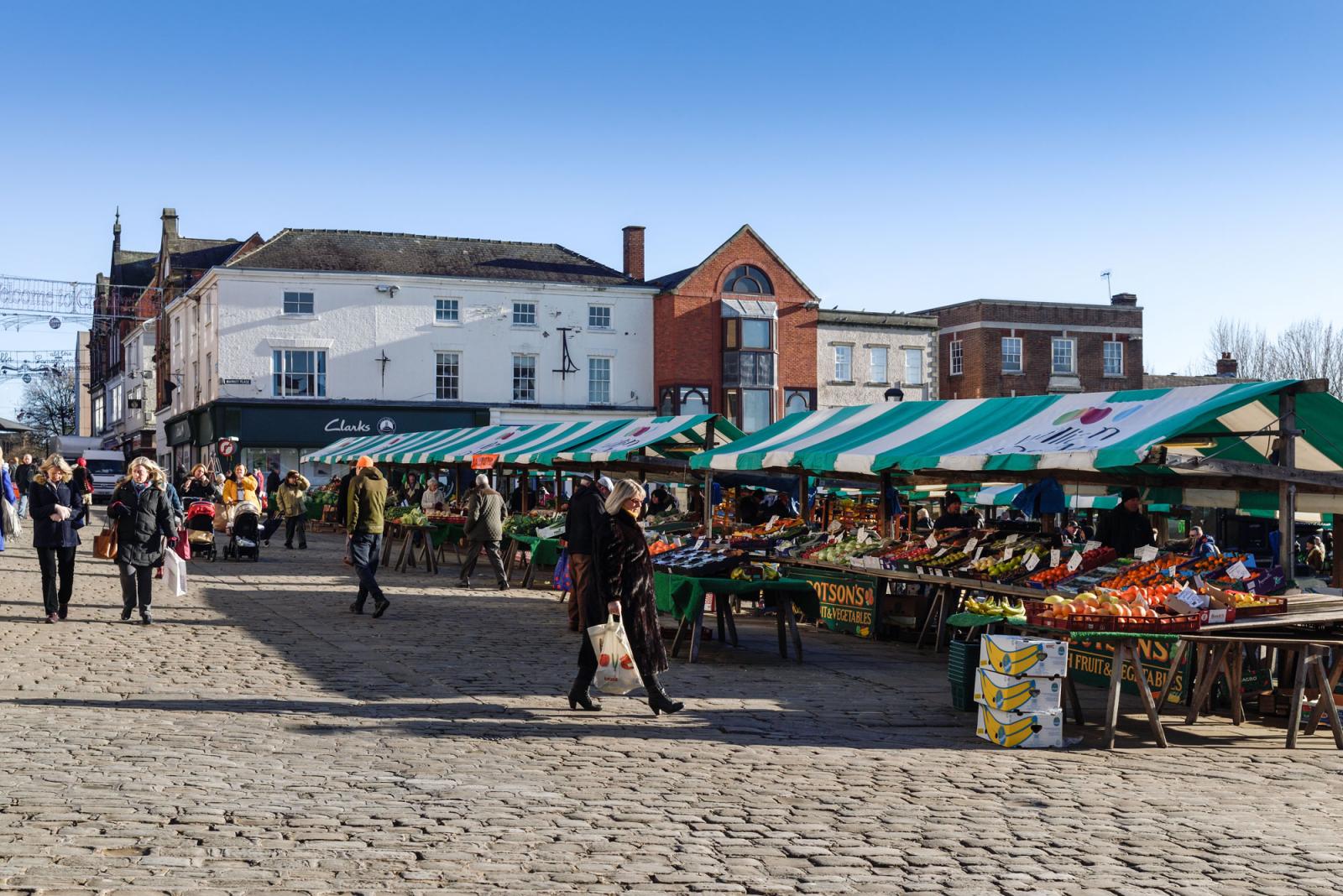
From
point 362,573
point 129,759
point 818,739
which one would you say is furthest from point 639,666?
point 362,573

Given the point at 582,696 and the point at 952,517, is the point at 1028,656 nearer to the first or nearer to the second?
the point at 582,696

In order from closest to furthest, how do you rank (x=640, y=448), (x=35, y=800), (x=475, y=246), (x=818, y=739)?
(x=35, y=800), (x=818, y=739), (x=640, y=448), (x=475, y=246)

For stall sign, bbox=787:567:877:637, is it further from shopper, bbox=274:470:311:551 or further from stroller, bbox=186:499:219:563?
shopper, bbox=274:470:311:551

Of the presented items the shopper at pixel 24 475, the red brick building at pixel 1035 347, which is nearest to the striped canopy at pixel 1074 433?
the shopper at pixel 24 475

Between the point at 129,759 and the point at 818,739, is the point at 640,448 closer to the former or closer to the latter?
the point at 818,739

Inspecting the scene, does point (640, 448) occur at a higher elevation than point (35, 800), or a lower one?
higher

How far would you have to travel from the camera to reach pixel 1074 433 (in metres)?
13.6

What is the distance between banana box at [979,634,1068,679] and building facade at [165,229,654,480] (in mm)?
44194

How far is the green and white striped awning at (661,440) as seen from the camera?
70.1ft

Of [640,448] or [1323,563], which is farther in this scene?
[1323,563]

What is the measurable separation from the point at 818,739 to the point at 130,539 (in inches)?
339

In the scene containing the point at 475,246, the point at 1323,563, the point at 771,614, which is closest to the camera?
the point at 771,614

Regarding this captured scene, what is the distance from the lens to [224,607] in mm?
17391

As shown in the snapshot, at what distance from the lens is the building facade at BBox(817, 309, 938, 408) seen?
2233 inches
